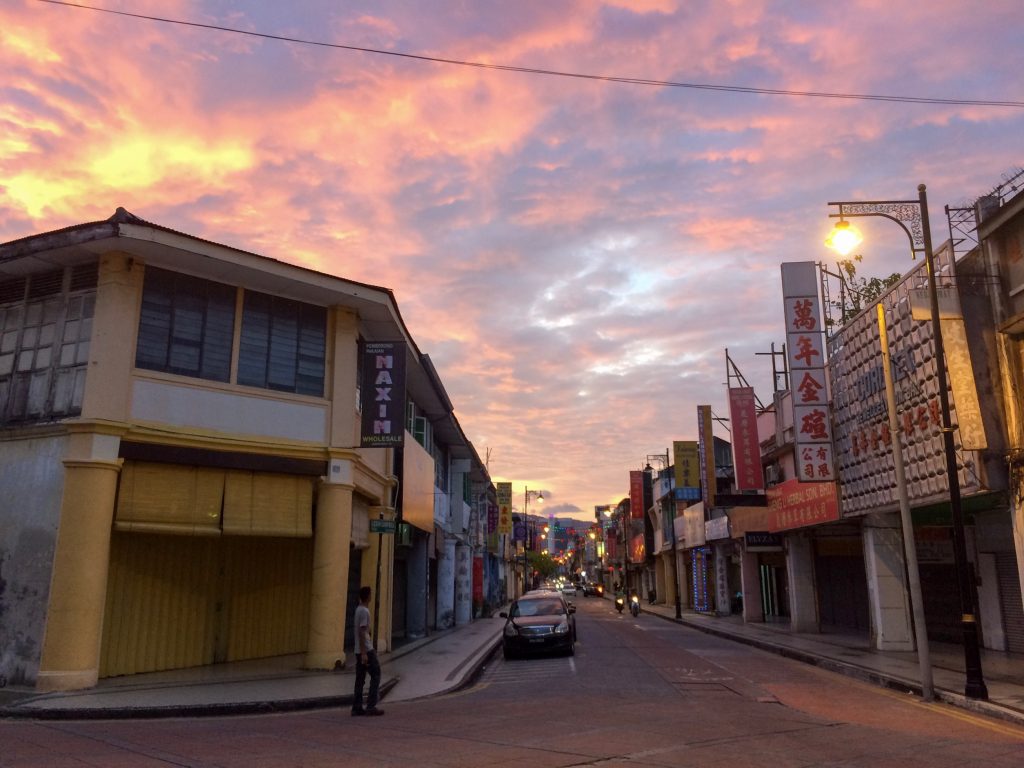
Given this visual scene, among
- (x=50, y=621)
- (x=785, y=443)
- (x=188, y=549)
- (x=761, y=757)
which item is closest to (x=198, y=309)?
(x=188, y=549)

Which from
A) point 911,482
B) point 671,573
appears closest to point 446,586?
point 911,482

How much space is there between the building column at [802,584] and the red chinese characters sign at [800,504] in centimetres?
102

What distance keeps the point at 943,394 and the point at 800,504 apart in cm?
1416

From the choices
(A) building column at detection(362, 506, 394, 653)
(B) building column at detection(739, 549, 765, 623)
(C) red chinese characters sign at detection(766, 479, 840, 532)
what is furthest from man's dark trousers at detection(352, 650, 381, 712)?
(B) building column at detection(739, 549, 765, 623)

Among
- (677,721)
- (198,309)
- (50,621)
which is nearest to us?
(677,721)

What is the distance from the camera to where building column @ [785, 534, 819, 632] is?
95.4ft

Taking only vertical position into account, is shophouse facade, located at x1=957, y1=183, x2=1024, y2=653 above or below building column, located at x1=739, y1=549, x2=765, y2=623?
above

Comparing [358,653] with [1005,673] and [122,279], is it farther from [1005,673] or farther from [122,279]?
[1005,673]

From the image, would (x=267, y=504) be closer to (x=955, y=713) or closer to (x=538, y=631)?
(x=538, y=631)

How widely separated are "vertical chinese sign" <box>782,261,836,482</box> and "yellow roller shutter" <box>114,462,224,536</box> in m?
15.7

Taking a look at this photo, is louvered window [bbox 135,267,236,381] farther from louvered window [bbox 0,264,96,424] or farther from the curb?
the curb

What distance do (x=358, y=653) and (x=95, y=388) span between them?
749 cm

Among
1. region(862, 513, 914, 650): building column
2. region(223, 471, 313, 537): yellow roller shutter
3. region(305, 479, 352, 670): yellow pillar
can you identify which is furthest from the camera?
region(862, 513, 914, 650): building column

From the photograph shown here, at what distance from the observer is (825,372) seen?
22.3m
